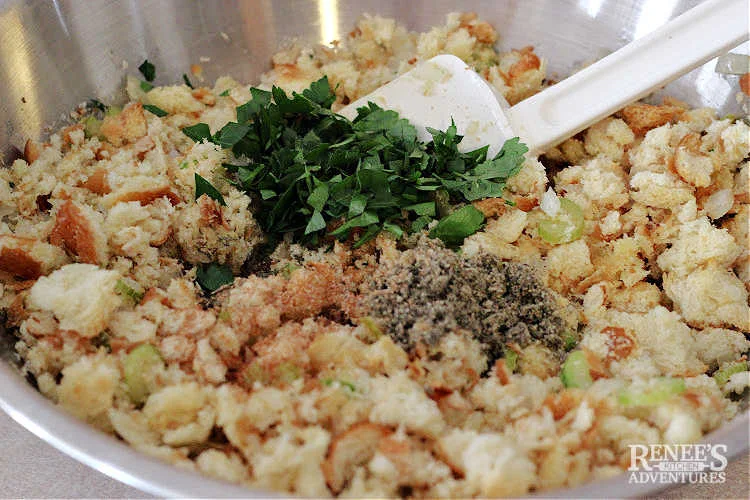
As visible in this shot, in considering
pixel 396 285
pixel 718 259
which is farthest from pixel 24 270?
pixel 718 259

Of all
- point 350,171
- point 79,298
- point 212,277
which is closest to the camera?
point 79,298

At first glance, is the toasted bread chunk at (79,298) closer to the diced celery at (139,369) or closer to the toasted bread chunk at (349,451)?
the diced celery at (139,369)

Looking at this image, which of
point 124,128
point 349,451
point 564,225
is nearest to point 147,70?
point 124,128

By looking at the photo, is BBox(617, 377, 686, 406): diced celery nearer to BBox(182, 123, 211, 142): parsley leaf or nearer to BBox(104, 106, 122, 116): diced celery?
BBox(182, 123, 211, 142): parsley leaf

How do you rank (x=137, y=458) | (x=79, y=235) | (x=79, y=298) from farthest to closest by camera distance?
(x=79, y=235)
(x=79, y=298)
(x=137, y=458)

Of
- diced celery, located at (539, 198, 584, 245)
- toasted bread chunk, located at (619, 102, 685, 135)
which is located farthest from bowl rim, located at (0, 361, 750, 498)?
toasted bread chunk, located at (619, 102, 685, 135)

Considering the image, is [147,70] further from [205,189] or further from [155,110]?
[205,189]

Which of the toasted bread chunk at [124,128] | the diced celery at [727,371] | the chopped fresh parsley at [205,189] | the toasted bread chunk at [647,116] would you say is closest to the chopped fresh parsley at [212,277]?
the chopped fresh parsley at [205,189]
